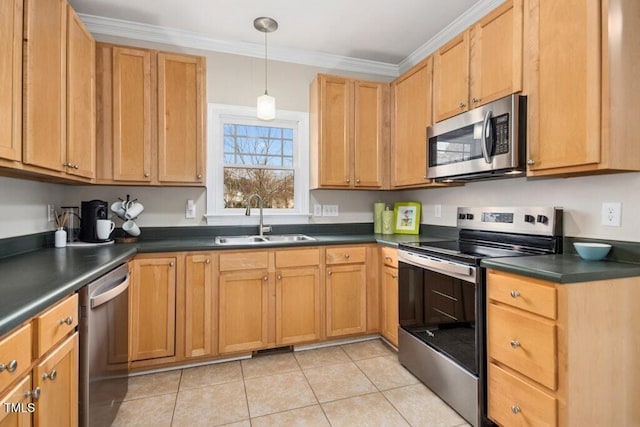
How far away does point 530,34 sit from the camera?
1.77 metres

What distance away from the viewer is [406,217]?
3234mm

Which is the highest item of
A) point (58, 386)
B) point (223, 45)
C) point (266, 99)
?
point (223, 45)

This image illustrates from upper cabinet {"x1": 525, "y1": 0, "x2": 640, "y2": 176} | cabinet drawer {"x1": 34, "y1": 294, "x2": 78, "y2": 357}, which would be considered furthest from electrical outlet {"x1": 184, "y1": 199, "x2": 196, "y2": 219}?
upper cabinet {"x1": 525, "y1": 0, "x2": 640, "y2": 176}

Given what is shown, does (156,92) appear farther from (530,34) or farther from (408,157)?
(530,34)

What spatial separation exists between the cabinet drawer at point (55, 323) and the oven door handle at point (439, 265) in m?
1.84

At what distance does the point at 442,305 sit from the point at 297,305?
1117 mm

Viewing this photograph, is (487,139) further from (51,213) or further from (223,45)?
(51,213)

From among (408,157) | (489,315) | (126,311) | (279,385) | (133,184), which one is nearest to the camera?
(489,315)

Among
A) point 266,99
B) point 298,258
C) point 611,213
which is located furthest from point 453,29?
point 298,258

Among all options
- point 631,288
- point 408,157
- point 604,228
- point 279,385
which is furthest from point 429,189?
point 279,385

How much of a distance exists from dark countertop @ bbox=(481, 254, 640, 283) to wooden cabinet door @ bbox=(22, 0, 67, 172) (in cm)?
232

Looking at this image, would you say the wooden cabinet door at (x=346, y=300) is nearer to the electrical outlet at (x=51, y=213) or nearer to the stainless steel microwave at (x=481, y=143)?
the stainless steel microwave at (x=481, y=143)

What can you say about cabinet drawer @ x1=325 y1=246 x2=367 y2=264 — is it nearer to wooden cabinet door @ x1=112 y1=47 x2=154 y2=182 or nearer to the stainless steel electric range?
the stainless steel electric range

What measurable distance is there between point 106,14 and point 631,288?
3.74m
